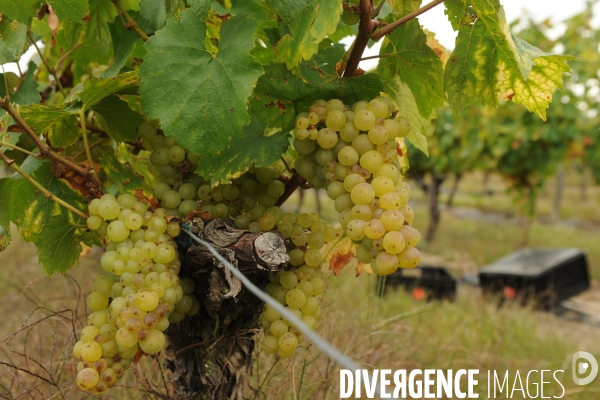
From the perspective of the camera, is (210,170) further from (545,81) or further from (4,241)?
(545,81)

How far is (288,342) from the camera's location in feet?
3.18

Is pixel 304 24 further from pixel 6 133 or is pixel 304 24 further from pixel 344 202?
pixel 6 133

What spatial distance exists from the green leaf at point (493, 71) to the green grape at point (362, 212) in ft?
1.05

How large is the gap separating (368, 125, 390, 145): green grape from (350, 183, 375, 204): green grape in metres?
0.09

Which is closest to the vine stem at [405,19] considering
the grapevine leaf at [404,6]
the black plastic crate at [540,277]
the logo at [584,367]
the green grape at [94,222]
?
the grapevine leaf at [404,6]

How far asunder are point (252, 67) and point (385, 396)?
0.59 meters

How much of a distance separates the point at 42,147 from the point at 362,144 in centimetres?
61

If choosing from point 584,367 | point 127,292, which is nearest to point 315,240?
point 127,292

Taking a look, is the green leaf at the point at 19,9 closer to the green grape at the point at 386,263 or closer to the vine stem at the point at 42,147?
the vine stem at the point at 42,147

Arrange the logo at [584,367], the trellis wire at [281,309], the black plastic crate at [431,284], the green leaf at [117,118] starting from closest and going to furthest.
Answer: the trellis wire at [281,309]
the green leaf at [117,118]
the logo at [584,367]
the black plastic crate at [431,284]

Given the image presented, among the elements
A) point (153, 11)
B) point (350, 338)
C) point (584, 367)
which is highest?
point (153, 11)

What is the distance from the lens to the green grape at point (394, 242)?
78cm

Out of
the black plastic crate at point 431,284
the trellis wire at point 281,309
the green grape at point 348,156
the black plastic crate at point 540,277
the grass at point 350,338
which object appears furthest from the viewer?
the black plastic crate at point 540,277

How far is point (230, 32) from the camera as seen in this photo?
91 cm
